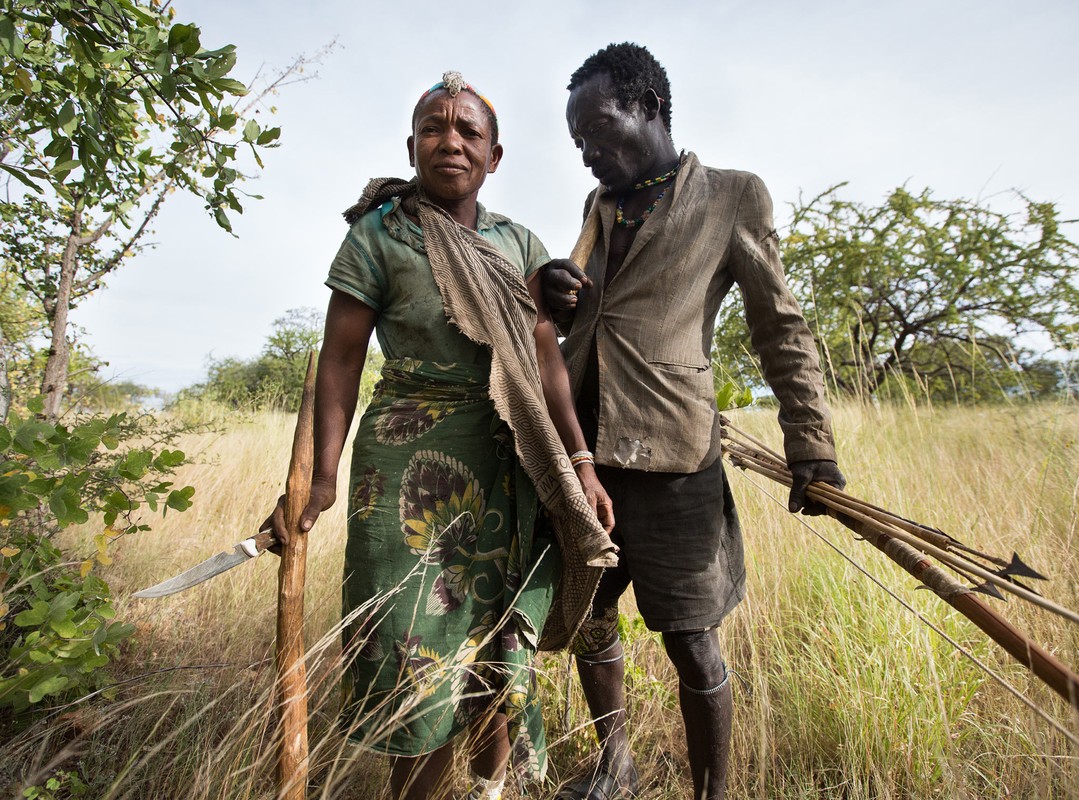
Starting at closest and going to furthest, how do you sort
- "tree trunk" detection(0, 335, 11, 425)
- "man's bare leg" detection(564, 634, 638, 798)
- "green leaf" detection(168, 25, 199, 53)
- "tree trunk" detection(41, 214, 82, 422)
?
"green leaf" detection(168, 25, 199, 53)
"man's bare leg" detection(564, 634, 638, 798)
"tree trunk" detection(0, 335, 11, 425)
"tree trunk" detection(41, 214, 82, 422)

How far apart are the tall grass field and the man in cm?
25

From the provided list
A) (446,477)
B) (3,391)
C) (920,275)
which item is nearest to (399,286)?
(446,477)

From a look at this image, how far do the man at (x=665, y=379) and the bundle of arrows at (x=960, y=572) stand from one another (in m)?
0.26

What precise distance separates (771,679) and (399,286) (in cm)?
220

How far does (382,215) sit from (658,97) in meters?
1.16

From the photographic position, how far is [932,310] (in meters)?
11.0

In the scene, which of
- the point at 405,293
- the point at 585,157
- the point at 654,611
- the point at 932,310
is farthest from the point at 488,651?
the point at 932,310

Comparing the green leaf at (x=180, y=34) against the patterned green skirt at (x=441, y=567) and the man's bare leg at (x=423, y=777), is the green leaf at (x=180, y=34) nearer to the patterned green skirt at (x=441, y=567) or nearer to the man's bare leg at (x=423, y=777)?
the patterned green skirt at (x=441, y=567)

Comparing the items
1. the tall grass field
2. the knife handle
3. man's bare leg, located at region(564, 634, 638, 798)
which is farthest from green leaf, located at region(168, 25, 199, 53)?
man's bare leg, located at region(564, 634, 638, 798)

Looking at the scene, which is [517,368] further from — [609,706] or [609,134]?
[609,706]

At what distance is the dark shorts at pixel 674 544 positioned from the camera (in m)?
2.03

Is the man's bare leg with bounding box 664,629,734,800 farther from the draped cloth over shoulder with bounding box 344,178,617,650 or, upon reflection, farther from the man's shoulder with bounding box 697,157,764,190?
the man's shoulder with bounding box 697,157,764,190

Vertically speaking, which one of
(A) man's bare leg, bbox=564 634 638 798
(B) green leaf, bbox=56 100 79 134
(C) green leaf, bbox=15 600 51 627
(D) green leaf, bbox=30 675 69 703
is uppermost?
(B) green leaf, bbox=56 100 79 134

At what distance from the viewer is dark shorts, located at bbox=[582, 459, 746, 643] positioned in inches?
79.7
